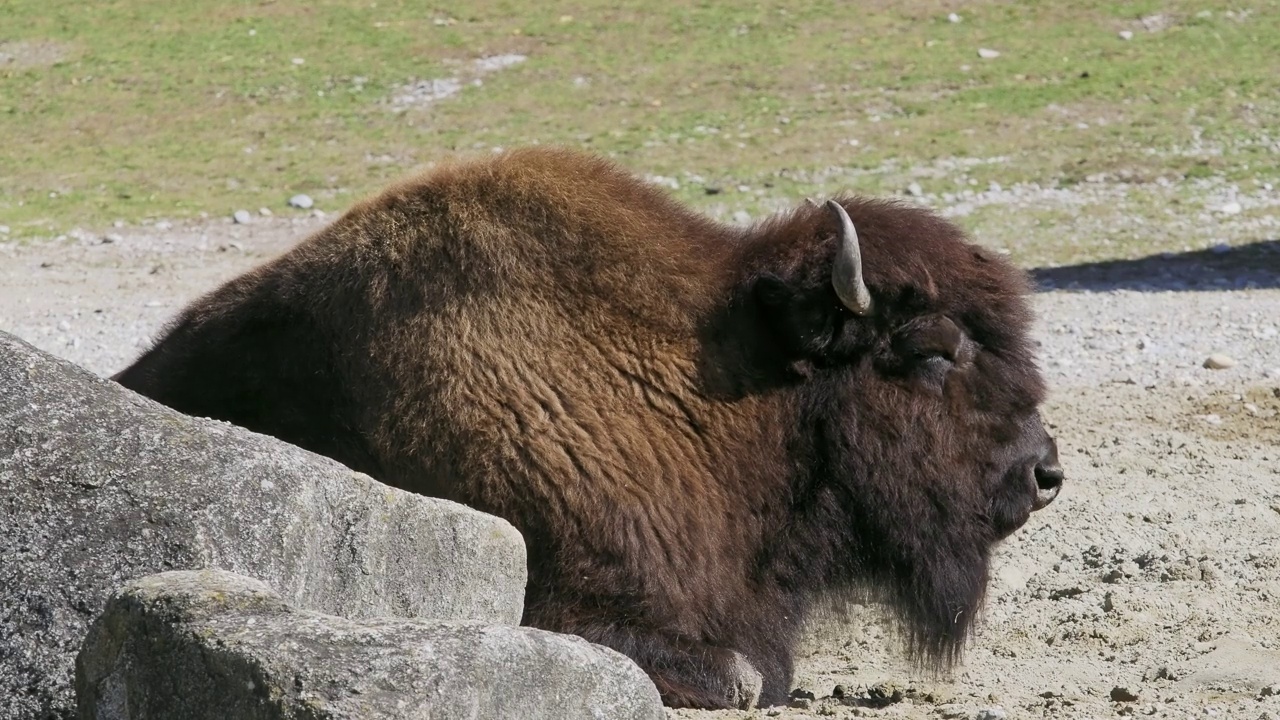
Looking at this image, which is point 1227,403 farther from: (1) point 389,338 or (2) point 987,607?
(1) point 389,338

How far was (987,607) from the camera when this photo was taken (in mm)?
5613

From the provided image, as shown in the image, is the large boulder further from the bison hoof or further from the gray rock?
the bison hoof

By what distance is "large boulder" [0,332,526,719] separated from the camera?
3035 mm

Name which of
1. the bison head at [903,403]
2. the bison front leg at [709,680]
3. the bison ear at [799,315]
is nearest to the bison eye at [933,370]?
the bison head at [903,403]

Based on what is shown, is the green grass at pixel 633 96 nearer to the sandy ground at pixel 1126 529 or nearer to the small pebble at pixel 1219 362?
the sandy ground at pixel 1126 529

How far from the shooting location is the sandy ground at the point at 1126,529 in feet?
15.4

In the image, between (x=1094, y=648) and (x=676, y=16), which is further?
(x=676, y=16)

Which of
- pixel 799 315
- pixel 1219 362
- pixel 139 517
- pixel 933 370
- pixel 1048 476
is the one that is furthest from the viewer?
pixel 1219 362

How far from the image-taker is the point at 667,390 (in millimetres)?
4461

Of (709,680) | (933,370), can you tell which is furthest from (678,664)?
(933,370)

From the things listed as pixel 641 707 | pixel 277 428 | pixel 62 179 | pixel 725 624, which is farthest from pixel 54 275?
pixel 641 707

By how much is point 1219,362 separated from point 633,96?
→ 9.51 metres

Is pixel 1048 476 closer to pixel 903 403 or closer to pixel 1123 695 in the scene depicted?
pixel 903 403

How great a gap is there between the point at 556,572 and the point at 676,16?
648 inches
